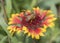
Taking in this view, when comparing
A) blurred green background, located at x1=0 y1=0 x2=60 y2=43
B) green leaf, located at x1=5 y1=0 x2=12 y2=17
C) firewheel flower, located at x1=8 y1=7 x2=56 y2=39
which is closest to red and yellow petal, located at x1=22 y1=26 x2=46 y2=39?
firewheel flower, located at x1=8 y1=7 x2=56 y2=39

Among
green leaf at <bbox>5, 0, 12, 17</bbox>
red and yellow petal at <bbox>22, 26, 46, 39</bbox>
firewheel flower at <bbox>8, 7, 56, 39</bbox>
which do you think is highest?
green leaf at <bbox>5, 0, 12, 17</bbox>

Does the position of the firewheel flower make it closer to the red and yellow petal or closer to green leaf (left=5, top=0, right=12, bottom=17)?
the red and yellow petal

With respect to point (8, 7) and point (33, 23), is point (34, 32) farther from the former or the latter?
point (8, 7)

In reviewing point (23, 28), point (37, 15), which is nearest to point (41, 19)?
point (37, 15)

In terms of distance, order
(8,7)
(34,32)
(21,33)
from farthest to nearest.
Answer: (8,7), (21,33), (34,32)

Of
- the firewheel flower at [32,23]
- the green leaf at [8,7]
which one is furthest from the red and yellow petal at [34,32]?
the green leaf at [8,7]

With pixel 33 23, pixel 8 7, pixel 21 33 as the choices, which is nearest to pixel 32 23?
pixel 33 23

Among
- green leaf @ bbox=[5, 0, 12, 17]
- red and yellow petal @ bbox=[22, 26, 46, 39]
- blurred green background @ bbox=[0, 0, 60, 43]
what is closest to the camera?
red and yellow petal @ bbox=[22, 26, 46, 39]

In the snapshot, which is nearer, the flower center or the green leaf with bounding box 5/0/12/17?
the flower center

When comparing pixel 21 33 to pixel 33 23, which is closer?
pixel 33 23

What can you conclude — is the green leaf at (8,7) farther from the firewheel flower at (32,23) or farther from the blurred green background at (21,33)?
the firewheel flower at (32,23)

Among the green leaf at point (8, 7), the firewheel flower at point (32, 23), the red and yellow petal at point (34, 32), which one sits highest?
the green leaf at point (8, 7)

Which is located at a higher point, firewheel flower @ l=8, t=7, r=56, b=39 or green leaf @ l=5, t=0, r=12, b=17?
green leaf @ l=5, t=0, r=12, b=17
